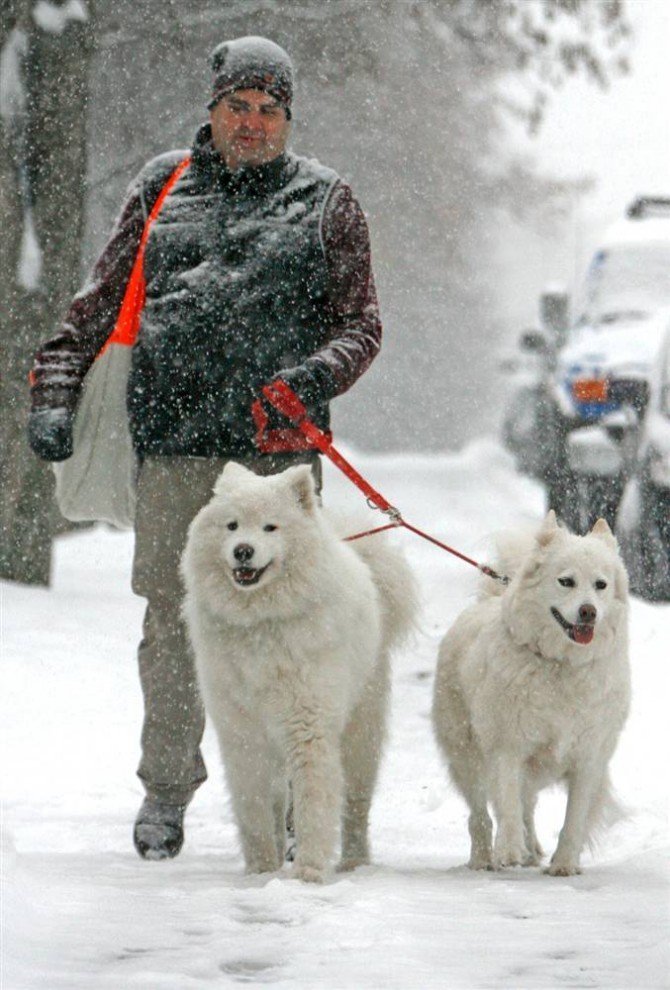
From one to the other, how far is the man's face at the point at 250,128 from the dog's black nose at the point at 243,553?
50.2 inches

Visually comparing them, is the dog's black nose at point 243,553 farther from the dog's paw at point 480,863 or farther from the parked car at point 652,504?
the parked car at point 652,504

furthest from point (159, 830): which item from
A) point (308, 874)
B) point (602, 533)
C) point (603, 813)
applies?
point (602, 533)

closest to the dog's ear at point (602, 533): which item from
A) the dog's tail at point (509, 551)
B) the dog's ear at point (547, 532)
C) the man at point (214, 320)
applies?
the dog's ear at point (547, 532)

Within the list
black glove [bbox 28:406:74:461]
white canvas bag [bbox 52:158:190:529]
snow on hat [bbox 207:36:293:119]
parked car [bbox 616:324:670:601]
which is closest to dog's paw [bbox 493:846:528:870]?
white canvas bag [bbox 52:158:190:529]

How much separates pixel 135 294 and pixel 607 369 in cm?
794

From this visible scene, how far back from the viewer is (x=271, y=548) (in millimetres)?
5137

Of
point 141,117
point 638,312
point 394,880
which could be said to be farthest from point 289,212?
point 141,117

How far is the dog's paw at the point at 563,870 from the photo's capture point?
17.8 ft

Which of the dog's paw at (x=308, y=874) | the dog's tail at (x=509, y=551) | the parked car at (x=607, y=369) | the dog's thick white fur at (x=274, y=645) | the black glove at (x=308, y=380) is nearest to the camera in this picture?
the dog's paw at (x=308, y=874)

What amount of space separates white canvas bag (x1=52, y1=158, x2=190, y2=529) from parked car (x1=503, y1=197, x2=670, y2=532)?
23.5 ft

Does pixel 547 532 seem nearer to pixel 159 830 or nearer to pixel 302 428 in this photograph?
pixel 302 428

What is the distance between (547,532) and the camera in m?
5.62

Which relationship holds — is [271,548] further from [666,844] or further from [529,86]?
[529,86]

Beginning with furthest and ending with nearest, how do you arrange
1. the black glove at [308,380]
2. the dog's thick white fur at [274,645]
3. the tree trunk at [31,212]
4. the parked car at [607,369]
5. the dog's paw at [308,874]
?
1. the parked car at [607,369]
2. the tree trunk at [31,212]
3. the black glove at [308,380]
4. the dog's thick white fur at [274,645]
5. the dog's paw at [308,874]
